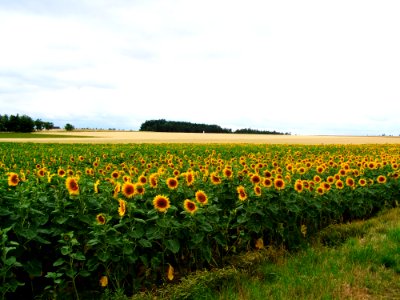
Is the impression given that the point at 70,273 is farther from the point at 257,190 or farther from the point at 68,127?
the point at 68,127

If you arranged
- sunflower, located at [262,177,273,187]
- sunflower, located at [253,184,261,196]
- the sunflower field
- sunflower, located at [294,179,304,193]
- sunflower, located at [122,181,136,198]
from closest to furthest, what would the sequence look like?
1. the sunflower field
2. sunflower, located at [122,181,136,198]
3. sunflower, located at [253,184,261,196]
4. sunflower, located at [262,177,273,187]
5. sunflower, located at [294,179,304,193]

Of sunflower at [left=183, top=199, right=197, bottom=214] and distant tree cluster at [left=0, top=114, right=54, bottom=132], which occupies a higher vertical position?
distant tree cluster at [left=0, top=114, right=54, bottom=132]

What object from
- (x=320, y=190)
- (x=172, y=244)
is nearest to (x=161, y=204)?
(x=172, y=244)

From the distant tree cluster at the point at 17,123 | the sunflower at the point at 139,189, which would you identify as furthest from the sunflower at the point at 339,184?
the distant tree cluster at the point at 17,123

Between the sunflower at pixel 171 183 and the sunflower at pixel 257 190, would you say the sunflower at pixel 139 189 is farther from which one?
the sunflower at pixel 257 190

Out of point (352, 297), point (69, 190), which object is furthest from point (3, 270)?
point (352, 297)

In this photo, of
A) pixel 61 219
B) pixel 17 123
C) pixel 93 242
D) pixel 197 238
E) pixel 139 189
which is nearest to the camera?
pixel 93 242

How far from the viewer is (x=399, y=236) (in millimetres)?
6609

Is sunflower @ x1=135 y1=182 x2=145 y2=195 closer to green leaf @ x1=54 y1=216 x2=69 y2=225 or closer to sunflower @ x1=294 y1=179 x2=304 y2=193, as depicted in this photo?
green leaf @ x1=54 y1=216 x2=69 y2=225

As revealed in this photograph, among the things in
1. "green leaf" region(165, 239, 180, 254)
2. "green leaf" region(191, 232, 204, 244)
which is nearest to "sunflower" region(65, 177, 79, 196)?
"green leaf" region(165, 239, 180, 254)

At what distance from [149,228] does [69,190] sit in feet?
3.21

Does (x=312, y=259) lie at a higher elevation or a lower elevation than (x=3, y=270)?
lower

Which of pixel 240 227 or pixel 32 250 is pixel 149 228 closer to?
pixel 32 250

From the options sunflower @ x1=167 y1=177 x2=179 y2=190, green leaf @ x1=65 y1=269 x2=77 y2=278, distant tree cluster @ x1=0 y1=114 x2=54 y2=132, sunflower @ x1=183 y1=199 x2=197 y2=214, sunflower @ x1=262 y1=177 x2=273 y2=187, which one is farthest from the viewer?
distant tree cluster @ x1=0 y1=114 x2=54 y2=132
